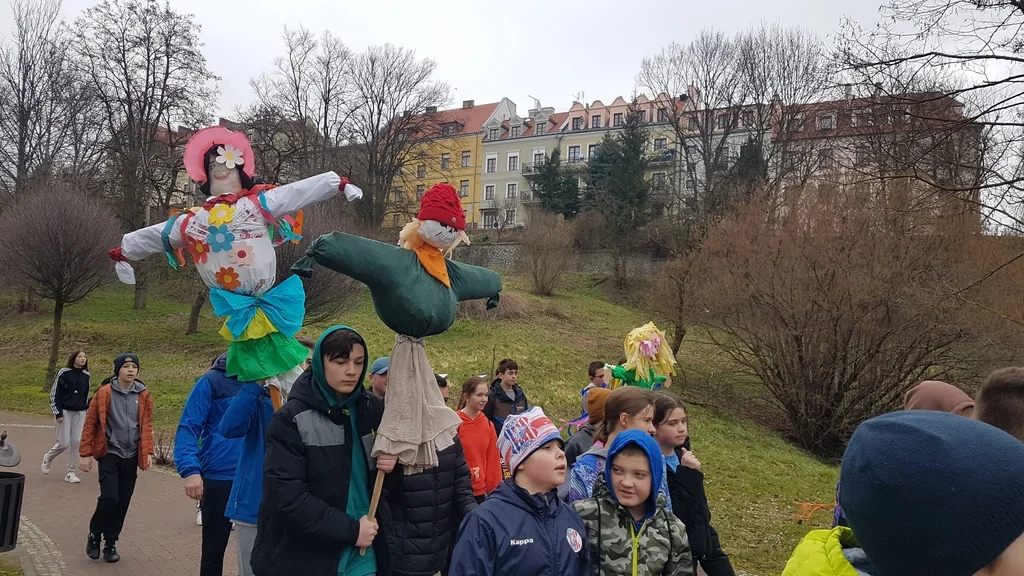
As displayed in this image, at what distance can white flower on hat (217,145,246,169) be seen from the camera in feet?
14.0

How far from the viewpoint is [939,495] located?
120cm

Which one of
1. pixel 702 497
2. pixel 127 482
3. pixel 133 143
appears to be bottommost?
pixel 127 482

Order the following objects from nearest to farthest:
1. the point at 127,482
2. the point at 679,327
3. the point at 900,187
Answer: the point at 127,482, the point at 900,187, the point at 679,327

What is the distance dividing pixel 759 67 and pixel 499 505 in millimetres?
37328

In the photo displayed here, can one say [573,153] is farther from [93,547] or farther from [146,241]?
[146,241]

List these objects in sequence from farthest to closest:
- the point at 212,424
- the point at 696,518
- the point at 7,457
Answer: the point at 7,457 → the point at 212,424 → the point at 696,518

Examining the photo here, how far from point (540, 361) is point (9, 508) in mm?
16353

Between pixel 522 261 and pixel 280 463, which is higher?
pixel 522 261

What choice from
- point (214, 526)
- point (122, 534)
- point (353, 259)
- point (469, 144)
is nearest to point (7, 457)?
point (122, 534)

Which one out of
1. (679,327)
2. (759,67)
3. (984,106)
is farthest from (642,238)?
(984,106)

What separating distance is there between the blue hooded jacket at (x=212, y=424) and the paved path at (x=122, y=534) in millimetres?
1781

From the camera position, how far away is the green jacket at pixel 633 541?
2.97 metres

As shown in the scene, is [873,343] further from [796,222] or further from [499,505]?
[499,505]

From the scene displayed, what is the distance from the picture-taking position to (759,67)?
35.8 metres
